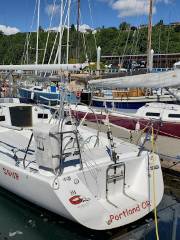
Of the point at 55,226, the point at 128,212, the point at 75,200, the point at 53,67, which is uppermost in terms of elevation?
the point at 53,67

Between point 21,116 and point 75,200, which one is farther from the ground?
point 21,116

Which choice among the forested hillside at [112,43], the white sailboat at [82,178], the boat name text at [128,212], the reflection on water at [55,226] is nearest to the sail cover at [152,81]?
the white sailboat at [82,178]

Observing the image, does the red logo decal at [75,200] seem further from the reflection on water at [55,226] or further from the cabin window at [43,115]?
the cabin window at [43,115]

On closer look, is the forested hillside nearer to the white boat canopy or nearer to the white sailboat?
the white boat canopy

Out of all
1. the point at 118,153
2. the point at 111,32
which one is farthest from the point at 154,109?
the point at 111,32

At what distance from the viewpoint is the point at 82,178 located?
6.83 metres

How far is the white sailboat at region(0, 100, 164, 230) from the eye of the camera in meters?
6.57

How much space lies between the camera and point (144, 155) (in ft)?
25.2

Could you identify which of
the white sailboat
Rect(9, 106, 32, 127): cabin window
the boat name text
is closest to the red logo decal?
the white sailboat

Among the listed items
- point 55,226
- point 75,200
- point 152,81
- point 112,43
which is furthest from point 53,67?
point 112,43

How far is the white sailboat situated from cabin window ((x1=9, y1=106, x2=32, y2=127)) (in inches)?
100

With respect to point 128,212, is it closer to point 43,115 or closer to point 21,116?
point 43,115

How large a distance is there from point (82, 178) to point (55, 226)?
125 cm

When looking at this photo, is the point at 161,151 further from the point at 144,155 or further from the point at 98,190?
the point at 98,190
